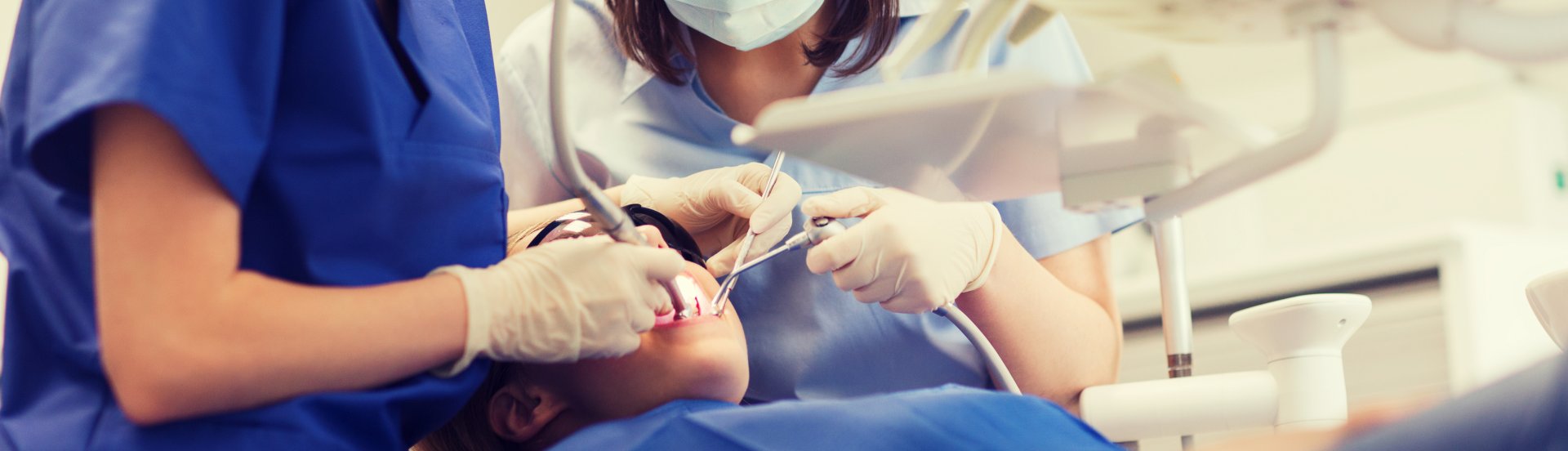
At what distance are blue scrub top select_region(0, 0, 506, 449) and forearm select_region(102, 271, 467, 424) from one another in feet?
0.12

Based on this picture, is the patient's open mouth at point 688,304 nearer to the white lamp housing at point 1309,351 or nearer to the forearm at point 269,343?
the forearm at point 269,343

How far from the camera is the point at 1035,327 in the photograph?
165 centimetres

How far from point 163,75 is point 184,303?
168mm

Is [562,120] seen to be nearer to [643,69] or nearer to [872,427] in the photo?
[872,427]

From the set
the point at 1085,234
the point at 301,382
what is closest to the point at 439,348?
the point at 301,382

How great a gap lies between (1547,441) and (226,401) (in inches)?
35.1

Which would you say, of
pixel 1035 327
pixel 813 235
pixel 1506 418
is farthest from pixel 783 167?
pixel 1506 418

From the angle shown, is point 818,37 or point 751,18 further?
point 818,37

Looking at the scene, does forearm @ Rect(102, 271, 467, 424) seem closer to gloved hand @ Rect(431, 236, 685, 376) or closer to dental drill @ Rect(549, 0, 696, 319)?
gloved hand @ Rect(431, 236, 685, 376)

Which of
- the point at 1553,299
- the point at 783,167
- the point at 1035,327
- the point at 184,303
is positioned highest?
the point at 184,303

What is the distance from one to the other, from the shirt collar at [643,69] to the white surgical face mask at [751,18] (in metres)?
0.20

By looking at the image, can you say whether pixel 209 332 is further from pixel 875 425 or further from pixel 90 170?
pixel 875 425

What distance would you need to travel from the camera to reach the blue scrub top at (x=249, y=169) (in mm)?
921

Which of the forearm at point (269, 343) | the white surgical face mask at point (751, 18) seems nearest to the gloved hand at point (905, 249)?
the white surgical face mask at point (751, 18)
